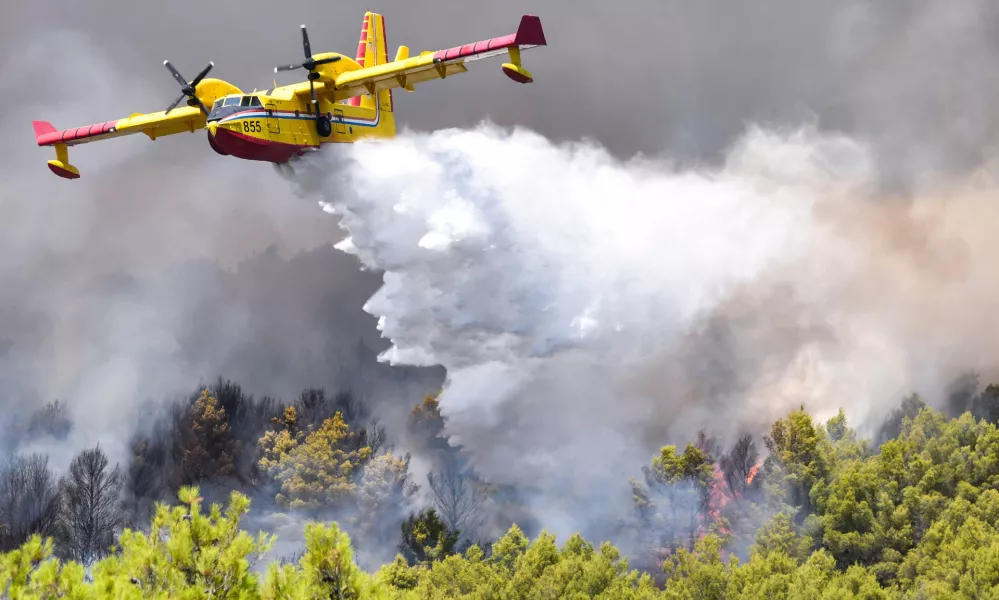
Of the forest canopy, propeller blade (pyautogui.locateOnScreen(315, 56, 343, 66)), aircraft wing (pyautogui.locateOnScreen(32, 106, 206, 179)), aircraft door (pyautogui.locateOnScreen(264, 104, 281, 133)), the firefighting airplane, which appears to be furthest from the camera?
aircraft wing (pyautogui.locateOnScreen(32, 106, 206, 179))

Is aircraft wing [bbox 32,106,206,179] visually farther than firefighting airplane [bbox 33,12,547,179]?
Yes

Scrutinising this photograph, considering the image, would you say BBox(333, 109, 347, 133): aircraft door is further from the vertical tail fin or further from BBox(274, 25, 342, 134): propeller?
the vertical tail fin

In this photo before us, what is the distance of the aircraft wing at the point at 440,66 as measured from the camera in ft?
117

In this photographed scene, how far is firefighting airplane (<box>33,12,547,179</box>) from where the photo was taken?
37.1 m

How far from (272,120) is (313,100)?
1689 mm

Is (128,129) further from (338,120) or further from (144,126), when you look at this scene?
(338,120)

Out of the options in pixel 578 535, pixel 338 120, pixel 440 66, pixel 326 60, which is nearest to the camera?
pixel 440 66

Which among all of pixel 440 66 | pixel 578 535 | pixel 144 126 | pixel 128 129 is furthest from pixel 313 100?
pixel 578 535

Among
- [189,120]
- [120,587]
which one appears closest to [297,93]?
[189,120]

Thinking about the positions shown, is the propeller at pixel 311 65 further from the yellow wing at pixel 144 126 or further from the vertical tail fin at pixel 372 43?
the vertical tail fin at pixel 372 43

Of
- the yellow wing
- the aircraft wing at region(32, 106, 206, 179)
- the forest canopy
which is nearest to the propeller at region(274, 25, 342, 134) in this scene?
the yellow wing

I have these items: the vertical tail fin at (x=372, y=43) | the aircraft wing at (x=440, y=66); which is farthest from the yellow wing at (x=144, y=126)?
the vertical tail fin at (x=372, y=43)

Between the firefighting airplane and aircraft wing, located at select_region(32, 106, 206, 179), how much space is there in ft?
0.23

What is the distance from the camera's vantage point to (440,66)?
38125mm
